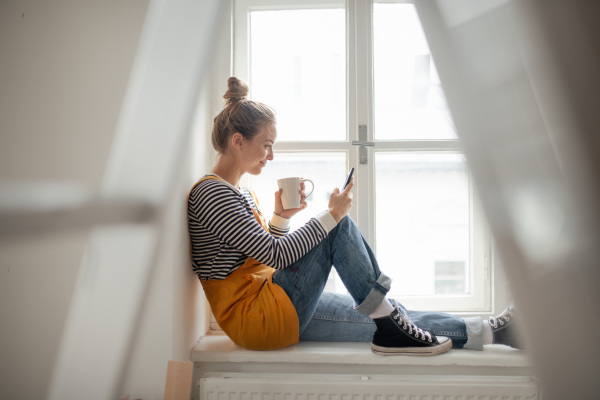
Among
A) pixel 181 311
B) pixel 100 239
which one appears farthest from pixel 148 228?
pixel 181 311

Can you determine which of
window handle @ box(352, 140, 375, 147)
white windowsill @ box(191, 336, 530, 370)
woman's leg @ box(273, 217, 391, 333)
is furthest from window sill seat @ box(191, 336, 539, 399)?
window handle @ box(352, 140, 375, 147)

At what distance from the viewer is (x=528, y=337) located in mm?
107

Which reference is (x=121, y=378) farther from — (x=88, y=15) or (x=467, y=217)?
(x=467, y=217)

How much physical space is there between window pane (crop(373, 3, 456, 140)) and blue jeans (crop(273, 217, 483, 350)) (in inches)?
17.5

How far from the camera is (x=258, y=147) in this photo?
123cm

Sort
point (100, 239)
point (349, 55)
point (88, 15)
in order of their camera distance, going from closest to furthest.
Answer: point (100, 239) < point (88, 15) < point (349, 55)

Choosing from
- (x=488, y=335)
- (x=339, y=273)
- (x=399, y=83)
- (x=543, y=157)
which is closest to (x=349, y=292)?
(x=339, y=273)

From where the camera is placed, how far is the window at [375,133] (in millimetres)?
1453

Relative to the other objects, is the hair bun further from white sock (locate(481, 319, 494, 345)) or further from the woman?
white sock (locate(481, 319, 494, 345))

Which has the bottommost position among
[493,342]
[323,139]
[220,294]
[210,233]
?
[493,342]

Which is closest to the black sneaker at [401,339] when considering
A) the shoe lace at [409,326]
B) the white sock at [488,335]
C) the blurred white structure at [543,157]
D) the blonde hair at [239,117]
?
the shoe lace at [409,326]

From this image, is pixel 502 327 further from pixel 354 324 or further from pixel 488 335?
pixel 354 324

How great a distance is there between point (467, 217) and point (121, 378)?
4.85ft

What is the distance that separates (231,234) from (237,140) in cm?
26
